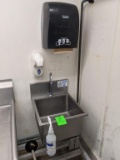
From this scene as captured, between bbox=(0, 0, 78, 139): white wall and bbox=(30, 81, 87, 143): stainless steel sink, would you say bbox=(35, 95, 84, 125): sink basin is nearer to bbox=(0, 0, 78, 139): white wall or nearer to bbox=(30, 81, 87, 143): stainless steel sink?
bbox=(30, 81, 87, 143): stainless steel sink

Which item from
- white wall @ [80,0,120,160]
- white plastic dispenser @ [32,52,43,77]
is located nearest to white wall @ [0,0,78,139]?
Result: white plastic dispenser @ [32,52,43,77]

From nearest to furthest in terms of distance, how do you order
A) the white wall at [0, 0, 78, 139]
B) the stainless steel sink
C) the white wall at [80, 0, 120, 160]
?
the white wall at [80, 0, 120, 160] < the white wall at [0, 0, 78, 139] < the stainless steel sink

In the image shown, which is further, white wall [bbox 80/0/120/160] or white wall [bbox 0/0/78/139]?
white wall [bbox 0/0/78/139]

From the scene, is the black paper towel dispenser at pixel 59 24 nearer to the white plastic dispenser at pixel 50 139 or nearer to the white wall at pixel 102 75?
the white wall at pixel 102 75

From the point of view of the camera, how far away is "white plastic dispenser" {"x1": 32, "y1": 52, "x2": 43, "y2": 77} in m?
1.22

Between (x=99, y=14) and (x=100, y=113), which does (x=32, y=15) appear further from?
(x=100, y=113)

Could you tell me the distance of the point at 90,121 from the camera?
1.50 metres

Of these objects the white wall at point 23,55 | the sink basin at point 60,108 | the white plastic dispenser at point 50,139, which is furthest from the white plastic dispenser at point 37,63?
the white plastic dispenser at point 50,139

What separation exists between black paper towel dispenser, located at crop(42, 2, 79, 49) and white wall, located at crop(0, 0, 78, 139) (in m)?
0.15

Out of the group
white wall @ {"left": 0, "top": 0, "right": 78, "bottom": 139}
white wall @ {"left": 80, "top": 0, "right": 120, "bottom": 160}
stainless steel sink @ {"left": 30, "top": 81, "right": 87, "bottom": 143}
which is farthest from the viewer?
stainless steel sink @ {"left": 30, "top": 81, "right": 87, "bottom": 143}

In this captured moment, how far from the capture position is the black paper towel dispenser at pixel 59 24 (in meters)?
1.08

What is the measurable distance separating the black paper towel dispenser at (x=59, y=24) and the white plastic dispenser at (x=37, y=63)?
14 centimetres

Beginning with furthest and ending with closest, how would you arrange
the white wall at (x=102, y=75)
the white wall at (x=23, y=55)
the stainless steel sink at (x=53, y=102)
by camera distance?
1. the stainless steel sink at (x=53, y=102)
2. the white wall at (x=23, y=55)
3. the white wall at (x=102, y=75)

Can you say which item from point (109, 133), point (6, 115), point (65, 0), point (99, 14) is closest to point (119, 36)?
point (99, 14)
